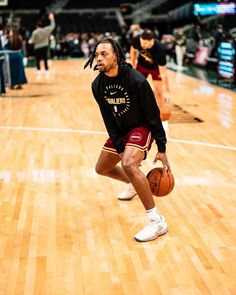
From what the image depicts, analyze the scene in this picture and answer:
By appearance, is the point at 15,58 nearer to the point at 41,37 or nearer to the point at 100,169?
the point at 41,37

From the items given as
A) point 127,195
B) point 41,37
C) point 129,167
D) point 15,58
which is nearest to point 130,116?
point 129,167

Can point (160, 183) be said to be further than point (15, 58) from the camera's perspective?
No

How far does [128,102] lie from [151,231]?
973 millimetres

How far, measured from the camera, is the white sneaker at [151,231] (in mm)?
4016

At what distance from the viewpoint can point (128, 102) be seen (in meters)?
3.95

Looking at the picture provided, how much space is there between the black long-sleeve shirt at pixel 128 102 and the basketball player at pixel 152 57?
307 centimetres

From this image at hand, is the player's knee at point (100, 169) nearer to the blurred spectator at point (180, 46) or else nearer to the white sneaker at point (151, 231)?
the white sneaker at point (151, 231)

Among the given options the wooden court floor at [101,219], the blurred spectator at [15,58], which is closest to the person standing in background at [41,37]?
the blurred spectator at [15,58]

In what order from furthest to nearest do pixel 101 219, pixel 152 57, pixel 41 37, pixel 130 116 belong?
pixel 41 37
pixel 152 57
pixel 101 219
pixel 130 116

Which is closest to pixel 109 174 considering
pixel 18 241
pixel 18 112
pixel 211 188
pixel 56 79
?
pixel 18 241

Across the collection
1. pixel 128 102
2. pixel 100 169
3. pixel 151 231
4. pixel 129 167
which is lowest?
pixel 151 231

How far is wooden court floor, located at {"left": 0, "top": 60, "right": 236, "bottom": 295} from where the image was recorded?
3395mm

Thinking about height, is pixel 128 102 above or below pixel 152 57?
above

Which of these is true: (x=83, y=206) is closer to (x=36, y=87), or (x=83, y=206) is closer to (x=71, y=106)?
(x=71, y=106)
